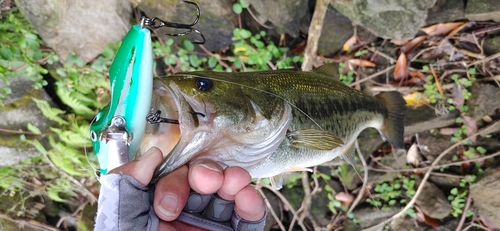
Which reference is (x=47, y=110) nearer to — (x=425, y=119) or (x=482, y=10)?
(x=425, y=119)

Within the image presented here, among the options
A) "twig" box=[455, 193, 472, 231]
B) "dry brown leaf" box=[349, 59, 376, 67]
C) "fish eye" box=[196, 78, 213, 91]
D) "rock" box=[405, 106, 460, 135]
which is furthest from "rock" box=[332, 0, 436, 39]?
"fish eye" box=[196, 78, 213, 91]

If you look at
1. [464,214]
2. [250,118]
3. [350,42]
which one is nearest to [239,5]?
[350,42]

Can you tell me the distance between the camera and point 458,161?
3.83m

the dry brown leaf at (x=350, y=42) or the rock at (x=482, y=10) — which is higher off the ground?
the rock at (x=482, y=10)

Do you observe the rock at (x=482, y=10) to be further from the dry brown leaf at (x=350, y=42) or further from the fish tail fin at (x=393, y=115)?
the fish tail fin at (x=393, y=115)

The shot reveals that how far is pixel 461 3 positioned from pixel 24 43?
13.7 ft

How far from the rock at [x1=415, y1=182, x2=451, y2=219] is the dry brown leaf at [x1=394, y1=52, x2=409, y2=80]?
47.5 inches

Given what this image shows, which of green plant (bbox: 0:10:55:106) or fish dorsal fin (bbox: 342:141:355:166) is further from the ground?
fish dorsal fin (bbox: 342:141:355:166)

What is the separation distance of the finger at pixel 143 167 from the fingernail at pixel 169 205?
0.33 ft

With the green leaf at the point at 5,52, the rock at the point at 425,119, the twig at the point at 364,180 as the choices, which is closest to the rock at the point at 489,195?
the rock at the point at 425,119

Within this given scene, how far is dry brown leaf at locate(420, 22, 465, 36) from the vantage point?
3.64 metres

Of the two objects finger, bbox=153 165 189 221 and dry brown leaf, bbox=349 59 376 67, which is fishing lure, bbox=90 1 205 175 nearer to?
finger, bbox=153 165 189 221

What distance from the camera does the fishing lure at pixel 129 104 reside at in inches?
60.9

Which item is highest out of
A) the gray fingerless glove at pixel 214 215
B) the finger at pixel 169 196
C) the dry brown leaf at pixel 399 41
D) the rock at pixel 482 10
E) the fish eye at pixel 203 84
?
the rock at pixel 482 10
